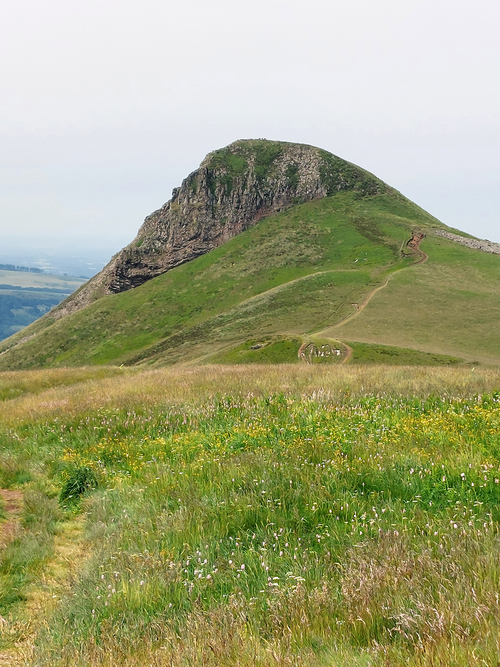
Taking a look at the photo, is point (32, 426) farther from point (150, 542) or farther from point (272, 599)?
point (272, 599)

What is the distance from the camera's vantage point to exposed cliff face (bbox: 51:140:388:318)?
125m

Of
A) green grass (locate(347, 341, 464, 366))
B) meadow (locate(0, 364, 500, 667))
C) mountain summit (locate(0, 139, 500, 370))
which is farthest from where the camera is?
mountain summit (locate(0, 139, 500, 370))

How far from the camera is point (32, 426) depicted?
9.73 m

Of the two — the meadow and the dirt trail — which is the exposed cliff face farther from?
the meadow

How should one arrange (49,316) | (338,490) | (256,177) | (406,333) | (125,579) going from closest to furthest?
(125,579) < (338,490) < (406,333) < (256,177) < (49,316)

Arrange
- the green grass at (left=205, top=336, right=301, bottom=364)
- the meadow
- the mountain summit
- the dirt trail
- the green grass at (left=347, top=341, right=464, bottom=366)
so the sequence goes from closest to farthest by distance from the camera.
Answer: the meadow, the green grass at (left=347, top=341, right=464, bottom=366), the green grass at (left=205, top=336, right=301, bottom=364), the mountain summit, the dirt trail

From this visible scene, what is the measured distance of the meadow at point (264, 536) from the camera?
8.55 feet

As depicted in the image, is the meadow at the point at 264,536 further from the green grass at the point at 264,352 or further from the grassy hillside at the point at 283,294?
the grassy hillside at the point at 283,294

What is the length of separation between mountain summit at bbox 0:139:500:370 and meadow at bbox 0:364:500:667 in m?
28.7

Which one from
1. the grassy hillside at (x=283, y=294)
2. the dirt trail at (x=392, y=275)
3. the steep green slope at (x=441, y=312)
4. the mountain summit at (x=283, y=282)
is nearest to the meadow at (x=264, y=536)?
the mountain summit at (x=283, y=282)

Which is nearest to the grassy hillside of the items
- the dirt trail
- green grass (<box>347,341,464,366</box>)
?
the dirt trail

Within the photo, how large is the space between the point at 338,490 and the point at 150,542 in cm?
212

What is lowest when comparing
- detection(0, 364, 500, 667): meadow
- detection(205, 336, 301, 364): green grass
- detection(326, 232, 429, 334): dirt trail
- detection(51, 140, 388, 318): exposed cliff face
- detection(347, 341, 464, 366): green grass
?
detection(205, 336, 301, 364): green grass

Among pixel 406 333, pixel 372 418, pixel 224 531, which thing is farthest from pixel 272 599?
pixel 406 333
